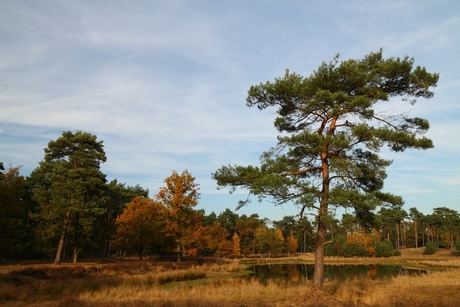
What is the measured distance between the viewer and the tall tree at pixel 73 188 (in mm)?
31984

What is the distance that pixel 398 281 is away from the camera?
66.5ft

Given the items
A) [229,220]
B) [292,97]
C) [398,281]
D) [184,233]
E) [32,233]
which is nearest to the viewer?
[292,97]

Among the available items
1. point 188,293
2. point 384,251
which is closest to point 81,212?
point 188,293

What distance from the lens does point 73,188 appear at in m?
32.3

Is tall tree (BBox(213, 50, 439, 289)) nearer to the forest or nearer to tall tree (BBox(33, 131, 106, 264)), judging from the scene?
the forest

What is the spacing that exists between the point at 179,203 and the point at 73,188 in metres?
11.6

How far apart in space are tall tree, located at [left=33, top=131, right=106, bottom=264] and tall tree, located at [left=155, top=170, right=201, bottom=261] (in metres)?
7.47

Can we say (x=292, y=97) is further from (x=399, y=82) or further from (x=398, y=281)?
(x=398, y=281)

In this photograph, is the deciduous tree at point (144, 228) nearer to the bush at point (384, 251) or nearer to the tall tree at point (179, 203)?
the tall tree at point (179, 203)

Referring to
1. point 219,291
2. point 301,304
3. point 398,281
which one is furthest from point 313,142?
point 398,281

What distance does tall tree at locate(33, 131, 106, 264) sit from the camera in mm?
31984

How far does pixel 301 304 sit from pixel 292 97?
9.34 metres

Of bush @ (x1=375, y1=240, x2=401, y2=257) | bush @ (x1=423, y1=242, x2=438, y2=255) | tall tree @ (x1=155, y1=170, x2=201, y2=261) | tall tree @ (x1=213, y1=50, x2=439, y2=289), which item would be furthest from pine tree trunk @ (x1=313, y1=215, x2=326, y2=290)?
bush @ (x1=423, y1=242, x2=438, y2=255)

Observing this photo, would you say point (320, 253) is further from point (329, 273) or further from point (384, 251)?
point (384, 251)
